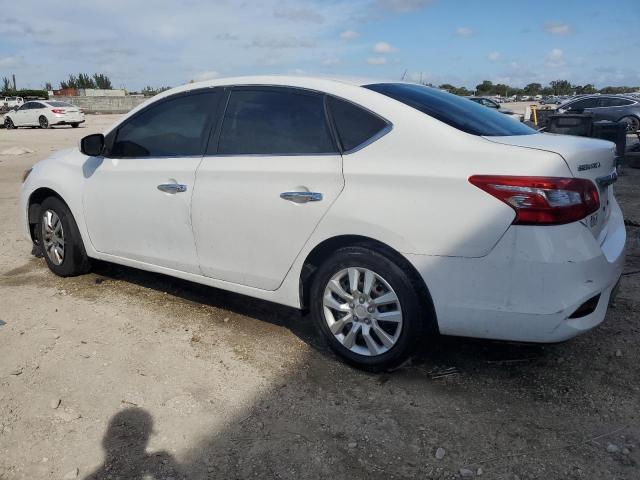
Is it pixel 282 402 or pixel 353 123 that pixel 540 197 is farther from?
pixel 282 402

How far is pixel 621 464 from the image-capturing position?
7.83 feet

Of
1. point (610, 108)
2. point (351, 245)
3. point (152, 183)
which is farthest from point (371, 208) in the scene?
point (610, 108)

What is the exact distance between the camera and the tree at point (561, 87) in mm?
101213

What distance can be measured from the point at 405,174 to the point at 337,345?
108 centimetres

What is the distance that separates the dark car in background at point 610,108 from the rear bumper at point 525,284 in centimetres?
1938

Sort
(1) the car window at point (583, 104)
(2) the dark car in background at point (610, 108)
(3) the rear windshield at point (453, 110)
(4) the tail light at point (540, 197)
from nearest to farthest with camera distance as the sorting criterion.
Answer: (4) the tail light at point (540, 197), (3) the rear windshield at point (453, 110), (2) the dark car in background at point (610, 108), (1) the car window at point (583, 104)

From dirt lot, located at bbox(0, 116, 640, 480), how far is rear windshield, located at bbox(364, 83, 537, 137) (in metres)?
1.34

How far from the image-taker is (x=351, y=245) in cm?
307

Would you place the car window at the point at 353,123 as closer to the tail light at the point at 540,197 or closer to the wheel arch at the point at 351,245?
the wheel arch at the point at 351,245

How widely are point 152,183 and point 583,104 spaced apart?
21787mm

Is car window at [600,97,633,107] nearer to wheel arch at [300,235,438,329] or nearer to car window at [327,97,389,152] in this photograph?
car window at [327,97,389,152]

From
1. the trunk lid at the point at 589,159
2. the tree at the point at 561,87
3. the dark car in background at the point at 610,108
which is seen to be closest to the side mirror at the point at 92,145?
the trunk lid at the point at 589,159

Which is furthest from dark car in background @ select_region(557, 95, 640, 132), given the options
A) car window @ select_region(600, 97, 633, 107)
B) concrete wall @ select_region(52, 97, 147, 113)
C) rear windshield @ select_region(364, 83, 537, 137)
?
concrete wall @ select_region(52, 97, 147, 113)

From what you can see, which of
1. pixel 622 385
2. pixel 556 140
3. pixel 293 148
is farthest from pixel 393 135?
pixel 622 385
